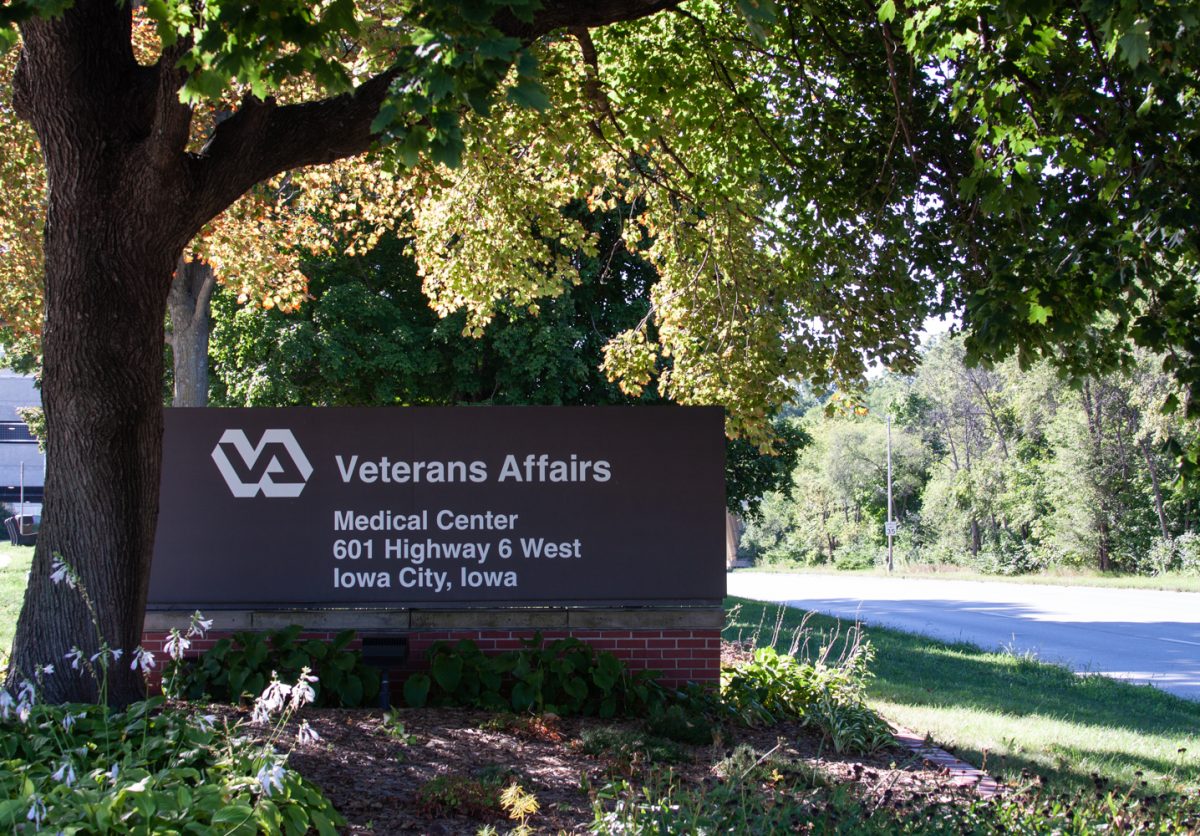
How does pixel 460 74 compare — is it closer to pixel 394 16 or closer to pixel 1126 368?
pixel 1126 368

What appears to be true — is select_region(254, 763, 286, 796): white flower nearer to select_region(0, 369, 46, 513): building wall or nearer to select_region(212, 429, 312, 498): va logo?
select_region(212, 429, 312, 498): va logo

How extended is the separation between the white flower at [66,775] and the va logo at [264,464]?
4.55 metres

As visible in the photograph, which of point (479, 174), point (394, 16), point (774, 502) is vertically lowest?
point (774, 502)

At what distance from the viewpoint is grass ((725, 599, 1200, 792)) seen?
748 centimetres

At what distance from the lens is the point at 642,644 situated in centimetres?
859

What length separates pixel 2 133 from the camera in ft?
37.6

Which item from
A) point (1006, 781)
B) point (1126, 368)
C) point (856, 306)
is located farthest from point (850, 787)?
point (856, 306)

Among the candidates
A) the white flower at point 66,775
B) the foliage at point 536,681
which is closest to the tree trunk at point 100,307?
the white flower at point 66,775

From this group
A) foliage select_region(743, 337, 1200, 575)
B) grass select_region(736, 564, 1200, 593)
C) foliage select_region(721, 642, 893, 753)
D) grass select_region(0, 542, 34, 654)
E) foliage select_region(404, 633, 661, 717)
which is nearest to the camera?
foliage select_region(721, 642, 893, 753)

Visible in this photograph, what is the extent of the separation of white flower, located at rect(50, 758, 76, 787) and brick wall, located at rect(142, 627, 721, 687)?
4374 mm

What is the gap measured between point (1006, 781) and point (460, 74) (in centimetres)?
500

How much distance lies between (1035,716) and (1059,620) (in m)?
12.2

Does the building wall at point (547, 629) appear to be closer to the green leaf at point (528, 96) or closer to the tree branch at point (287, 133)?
the tree branch at point (287, 133)

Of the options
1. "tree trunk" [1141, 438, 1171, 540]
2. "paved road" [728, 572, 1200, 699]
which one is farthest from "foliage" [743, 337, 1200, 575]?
"paved road" [728, 572, 1200, 699]
